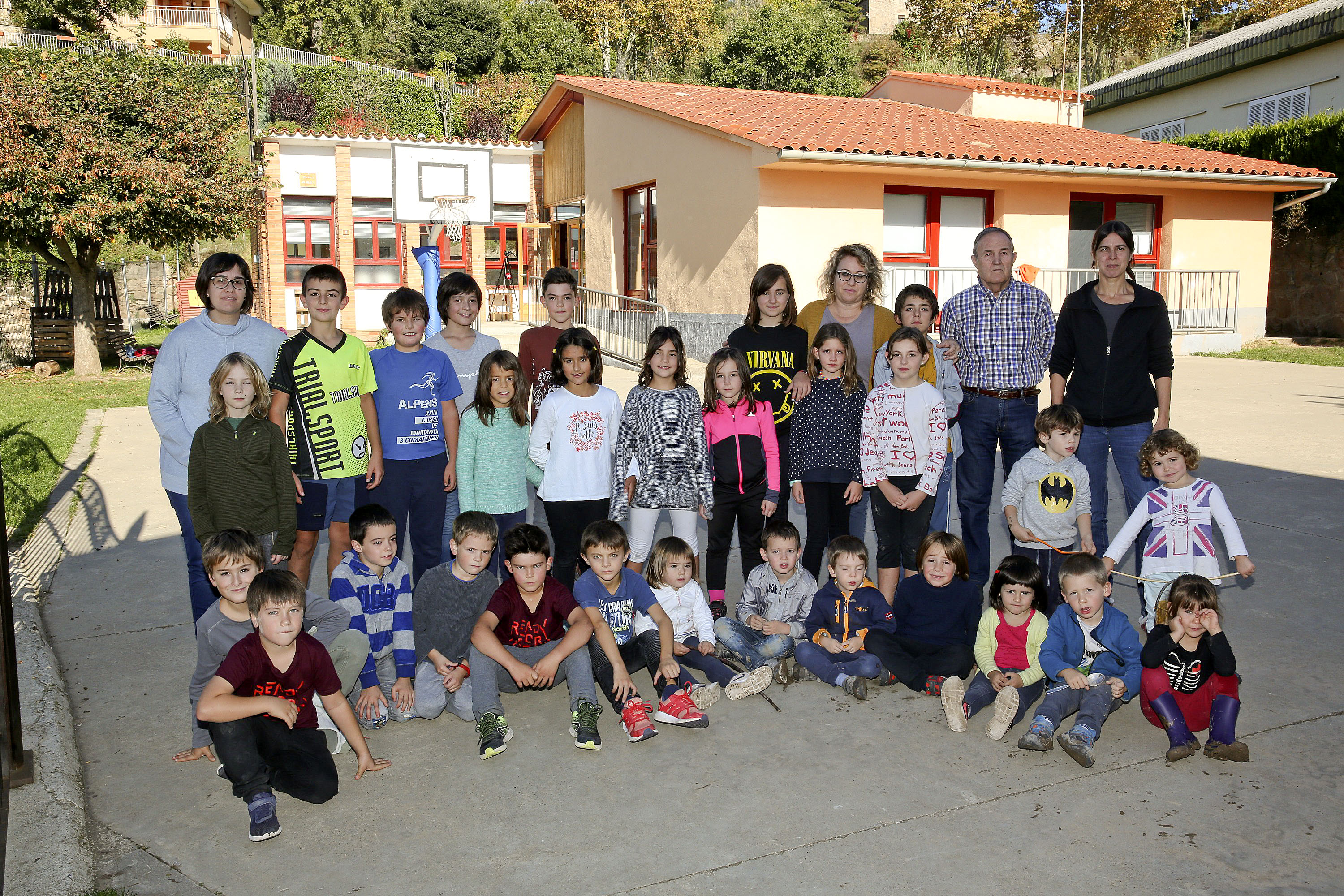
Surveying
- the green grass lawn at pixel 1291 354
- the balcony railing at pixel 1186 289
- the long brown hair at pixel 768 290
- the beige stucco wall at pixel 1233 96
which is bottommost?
the green grass lawn at pixel 1291 354

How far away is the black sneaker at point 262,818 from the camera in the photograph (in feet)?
9.61

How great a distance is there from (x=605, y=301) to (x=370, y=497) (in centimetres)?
1316

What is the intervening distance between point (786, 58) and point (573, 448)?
1297 inches

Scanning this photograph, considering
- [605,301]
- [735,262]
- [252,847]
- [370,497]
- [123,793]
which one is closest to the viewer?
[252,847]

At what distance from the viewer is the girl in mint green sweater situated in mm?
4547

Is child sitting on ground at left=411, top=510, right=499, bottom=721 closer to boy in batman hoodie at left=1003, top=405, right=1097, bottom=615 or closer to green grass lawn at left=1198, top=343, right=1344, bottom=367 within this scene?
boy in batman hoodie at left=1003, top=405, right=1097, bottom=615

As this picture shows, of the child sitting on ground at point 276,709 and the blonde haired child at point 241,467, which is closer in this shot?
the child sitting on ground at point 276,709

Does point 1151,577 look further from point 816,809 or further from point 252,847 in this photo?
point 252,847

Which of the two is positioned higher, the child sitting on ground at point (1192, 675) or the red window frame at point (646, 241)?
the red window frame at point (646, 241)

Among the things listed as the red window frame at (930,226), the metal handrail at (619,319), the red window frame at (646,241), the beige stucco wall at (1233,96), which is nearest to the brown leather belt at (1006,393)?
the metal handrail at (619,319)

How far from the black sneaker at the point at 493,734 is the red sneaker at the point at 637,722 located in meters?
0.43

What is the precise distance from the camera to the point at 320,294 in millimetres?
4223

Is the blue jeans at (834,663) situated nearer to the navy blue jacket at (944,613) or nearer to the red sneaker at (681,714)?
the navy blue jacket at (944,613)

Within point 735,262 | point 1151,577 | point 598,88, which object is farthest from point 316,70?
point 1151,577
